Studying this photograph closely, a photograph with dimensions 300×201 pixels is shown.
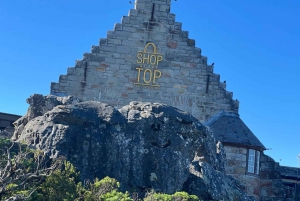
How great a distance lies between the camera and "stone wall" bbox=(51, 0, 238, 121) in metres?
24.3

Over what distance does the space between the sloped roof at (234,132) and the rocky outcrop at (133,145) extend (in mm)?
8167

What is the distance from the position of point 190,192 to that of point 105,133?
2.42m

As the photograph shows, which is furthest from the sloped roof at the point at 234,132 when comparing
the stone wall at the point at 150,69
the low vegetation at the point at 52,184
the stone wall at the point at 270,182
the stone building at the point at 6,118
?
the low vegetation at the point at 52,184

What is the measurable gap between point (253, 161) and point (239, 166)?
75cm

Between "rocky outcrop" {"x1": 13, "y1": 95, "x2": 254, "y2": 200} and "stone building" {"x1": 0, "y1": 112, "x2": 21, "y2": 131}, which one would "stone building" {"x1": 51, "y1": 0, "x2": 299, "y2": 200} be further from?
"rocky outcrop" {"x1": 13, "y1": 95, "x2": 254, "y2": 200}

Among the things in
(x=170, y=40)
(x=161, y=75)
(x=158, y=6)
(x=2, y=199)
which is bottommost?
(x=2, y=199)

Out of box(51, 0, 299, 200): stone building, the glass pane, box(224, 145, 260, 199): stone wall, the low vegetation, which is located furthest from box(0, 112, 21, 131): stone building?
the low vegetation

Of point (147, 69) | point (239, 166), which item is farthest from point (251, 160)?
point (147, 69)

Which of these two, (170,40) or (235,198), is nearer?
(235,198)

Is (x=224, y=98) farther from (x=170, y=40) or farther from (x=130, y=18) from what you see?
(x=130, y=18)

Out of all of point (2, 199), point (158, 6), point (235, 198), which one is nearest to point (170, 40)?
point (158, 6)

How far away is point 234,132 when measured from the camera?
2239 centimetres

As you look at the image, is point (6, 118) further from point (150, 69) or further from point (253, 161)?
point (253, 161)

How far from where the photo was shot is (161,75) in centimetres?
2483
